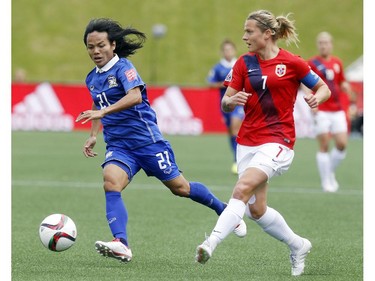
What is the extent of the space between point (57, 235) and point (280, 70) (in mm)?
2269

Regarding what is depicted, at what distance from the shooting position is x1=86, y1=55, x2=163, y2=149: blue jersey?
7805 mm

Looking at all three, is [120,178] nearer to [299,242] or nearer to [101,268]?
[101,268]

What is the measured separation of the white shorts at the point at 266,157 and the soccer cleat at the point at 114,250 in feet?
3.57

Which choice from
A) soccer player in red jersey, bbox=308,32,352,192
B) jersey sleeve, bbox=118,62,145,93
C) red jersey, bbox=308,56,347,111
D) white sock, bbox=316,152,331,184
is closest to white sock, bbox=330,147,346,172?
soccer player in red jersey, bbox=308,32,352,192

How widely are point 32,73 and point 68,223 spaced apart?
3898cm

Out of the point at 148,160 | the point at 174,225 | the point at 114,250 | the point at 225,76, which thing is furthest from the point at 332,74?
the point at 114,250

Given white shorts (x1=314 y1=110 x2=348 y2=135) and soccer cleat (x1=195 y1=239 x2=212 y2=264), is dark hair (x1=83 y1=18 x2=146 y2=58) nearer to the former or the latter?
soccer cleat (x1=195 y1=239 x2=212 y2=264)

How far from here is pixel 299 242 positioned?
24.3ft

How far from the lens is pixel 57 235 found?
7.53m

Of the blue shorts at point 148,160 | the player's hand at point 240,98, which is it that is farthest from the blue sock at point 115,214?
the player's hand at point 240,98

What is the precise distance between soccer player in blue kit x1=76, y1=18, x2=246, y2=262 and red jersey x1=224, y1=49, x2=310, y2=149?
875mm

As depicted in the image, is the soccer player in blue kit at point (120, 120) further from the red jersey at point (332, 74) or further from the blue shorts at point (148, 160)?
the red jersey at point (332, 74)

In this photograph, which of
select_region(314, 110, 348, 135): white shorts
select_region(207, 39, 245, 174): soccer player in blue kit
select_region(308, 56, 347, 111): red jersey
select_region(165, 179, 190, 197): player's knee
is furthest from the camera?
select_region(207, 39, 245, 174): soccer player in blue kit
